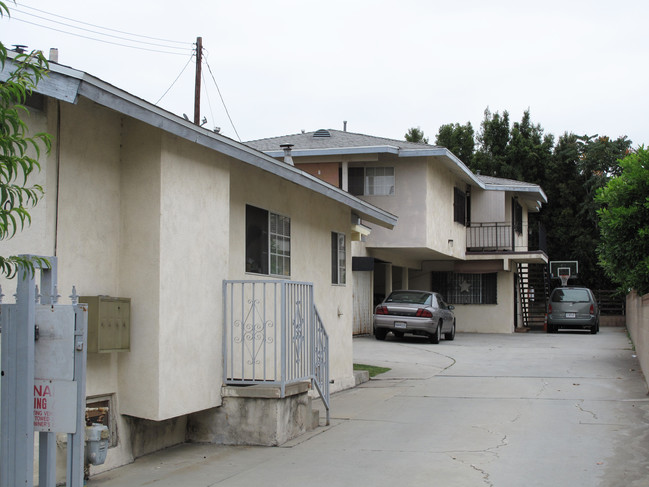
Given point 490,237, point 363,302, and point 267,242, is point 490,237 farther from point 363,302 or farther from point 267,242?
point 267,242

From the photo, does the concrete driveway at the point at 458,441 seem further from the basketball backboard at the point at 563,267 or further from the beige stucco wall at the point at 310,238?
the basketball backboard at the point at 563,267

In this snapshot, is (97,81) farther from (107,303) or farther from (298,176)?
(298,176)

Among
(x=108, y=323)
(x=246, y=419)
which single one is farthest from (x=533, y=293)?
(x=108, y=323)

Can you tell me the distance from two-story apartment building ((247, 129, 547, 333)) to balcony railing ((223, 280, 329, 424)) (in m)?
11.6

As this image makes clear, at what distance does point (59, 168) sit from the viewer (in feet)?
21.8

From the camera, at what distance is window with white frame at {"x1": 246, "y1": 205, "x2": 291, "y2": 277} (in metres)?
9.70

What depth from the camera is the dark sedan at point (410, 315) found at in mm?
21125

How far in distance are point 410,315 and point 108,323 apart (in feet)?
49.4

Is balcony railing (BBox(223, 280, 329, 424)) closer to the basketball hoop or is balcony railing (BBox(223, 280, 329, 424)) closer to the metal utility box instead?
the metal utility box

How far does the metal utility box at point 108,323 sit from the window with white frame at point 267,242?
264 centimetres

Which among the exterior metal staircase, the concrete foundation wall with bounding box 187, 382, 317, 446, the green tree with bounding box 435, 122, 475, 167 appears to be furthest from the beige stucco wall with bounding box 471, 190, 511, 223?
the concrete foundation wall with bounding box 187, 382, 317, 446

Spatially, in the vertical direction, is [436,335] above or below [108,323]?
below

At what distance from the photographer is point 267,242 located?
10.1 metres

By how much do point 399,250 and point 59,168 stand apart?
17382 millimetres
